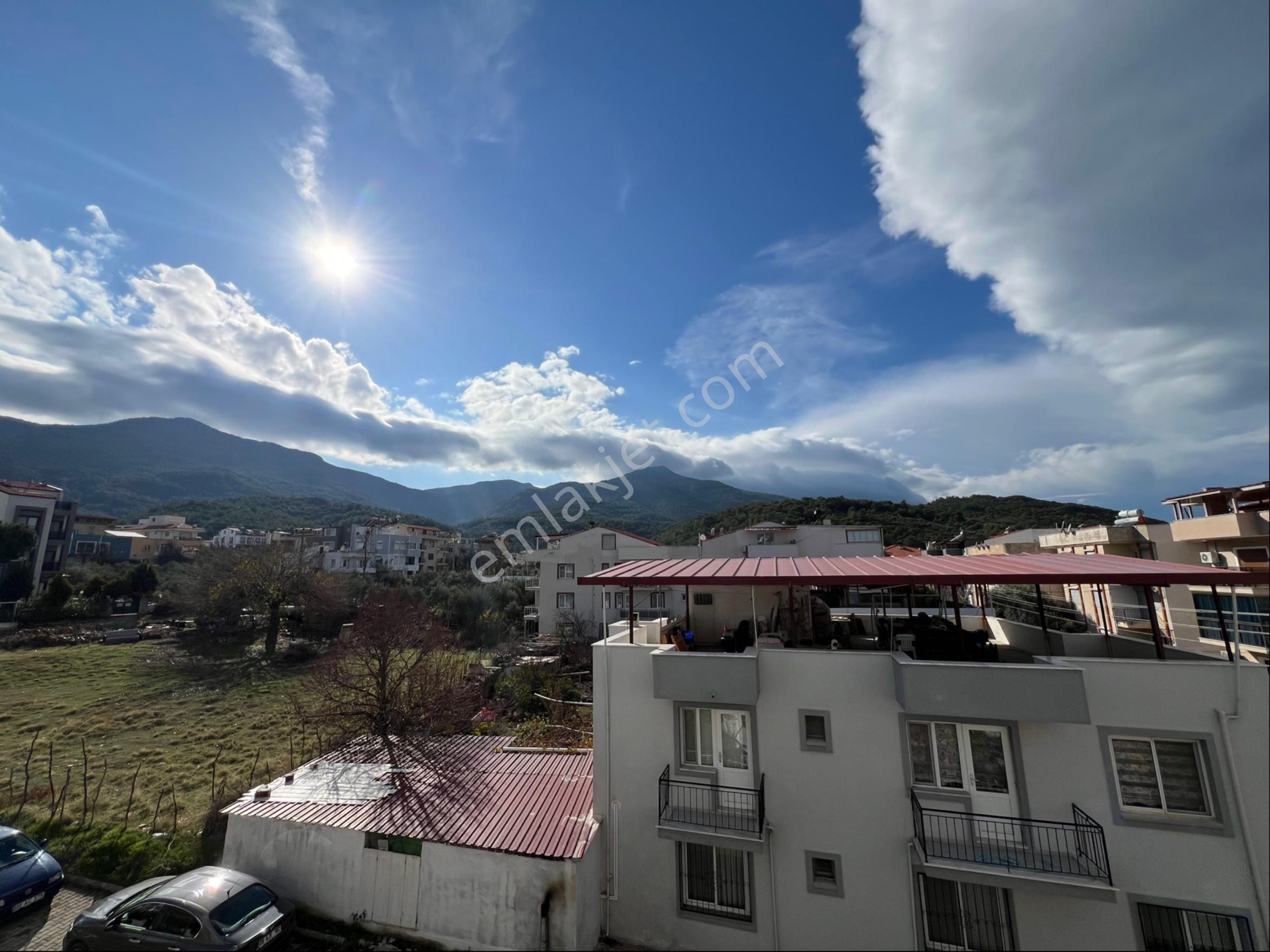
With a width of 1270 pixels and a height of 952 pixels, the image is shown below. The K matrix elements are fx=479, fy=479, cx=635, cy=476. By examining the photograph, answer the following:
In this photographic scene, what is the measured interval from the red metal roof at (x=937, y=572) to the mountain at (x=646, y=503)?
71.9 metres

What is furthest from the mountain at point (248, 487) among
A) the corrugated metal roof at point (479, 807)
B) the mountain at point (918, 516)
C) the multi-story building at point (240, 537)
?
the corrugated metal roof at point (479, 807)

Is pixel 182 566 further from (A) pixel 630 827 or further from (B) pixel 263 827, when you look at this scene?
(A) pixel 630 827

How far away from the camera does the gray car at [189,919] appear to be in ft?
24.4

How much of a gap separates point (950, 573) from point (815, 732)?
11.3ft

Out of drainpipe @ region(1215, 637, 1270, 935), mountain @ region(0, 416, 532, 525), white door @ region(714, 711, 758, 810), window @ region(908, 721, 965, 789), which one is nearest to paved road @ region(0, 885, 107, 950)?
white door @ region(714, 711, 758, 810)

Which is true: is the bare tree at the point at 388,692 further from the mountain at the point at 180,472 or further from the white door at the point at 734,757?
the mountain at the point at 180,472

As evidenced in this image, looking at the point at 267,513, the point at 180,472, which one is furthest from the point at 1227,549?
the point at 180,472

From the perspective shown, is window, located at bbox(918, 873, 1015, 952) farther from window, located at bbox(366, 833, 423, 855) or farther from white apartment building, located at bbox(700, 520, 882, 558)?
white apartment building, located at bbox(700, 520, 882, 558)

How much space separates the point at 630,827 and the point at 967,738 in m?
5.81

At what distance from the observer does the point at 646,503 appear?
12200 cm

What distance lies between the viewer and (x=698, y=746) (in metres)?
8.60

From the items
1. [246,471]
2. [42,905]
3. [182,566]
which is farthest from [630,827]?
[246,471]

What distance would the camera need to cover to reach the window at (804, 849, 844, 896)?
7551 millimetres

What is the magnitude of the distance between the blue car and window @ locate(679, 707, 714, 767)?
12.4 m
